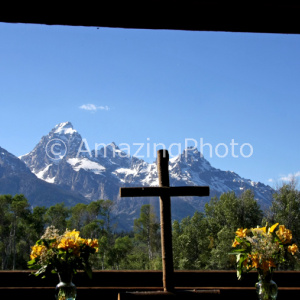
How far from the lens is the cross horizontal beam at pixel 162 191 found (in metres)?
2.41

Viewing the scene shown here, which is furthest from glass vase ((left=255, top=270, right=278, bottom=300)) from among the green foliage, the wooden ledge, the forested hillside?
the green foliage

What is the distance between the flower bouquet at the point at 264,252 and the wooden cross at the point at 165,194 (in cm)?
38

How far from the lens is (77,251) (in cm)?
226

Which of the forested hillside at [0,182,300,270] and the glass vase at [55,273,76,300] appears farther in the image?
the forested hillside at [0,182,300,270]

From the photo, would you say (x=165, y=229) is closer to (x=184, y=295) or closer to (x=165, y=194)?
(x=165, y=194)

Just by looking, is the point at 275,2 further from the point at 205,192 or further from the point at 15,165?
the point at 15,165

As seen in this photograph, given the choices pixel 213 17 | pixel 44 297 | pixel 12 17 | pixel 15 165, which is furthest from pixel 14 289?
pixel 15 165

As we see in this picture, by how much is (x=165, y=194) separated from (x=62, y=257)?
690 mm

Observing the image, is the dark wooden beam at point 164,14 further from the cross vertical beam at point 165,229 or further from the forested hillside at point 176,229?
the forested hillside at point 176,229

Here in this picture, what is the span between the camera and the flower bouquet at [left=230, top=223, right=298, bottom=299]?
225cm

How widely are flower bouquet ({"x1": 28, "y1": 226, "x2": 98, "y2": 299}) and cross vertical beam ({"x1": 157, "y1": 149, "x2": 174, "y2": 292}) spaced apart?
422 millimetres

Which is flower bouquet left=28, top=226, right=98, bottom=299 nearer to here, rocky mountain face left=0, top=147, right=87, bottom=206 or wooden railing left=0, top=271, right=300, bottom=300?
wooden railing left=0, top=271, right=300, bottom=300

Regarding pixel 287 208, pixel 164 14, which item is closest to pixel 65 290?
pixel 164 14

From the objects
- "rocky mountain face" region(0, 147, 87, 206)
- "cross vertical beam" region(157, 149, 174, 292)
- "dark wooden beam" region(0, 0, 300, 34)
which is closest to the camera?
"dark wooden beam" region(0, 0, 300, 34)
